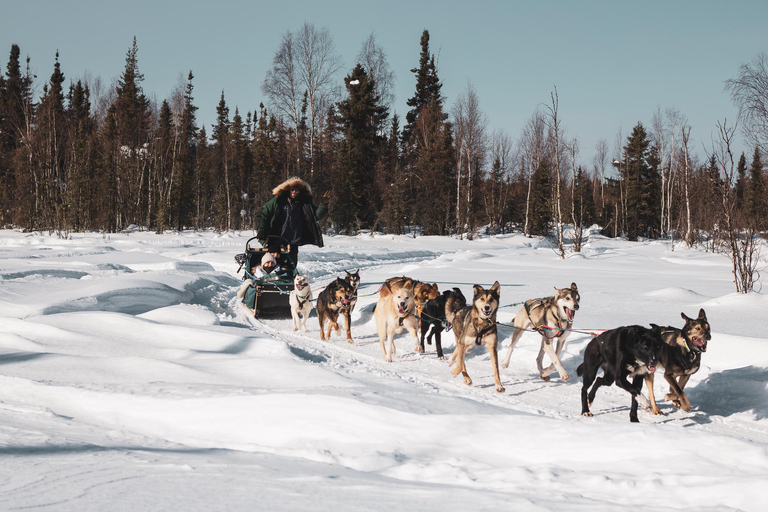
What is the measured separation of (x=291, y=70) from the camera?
89.0 ft

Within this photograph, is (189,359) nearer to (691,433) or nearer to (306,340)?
(306,340)

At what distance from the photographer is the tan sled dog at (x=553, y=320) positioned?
196 inches

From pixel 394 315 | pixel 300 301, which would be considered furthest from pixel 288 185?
pixel 394 315

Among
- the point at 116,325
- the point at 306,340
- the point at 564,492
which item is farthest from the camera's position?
the point at 306,340

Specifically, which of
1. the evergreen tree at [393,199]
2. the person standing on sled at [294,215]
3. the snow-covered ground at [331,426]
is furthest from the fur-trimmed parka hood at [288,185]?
the evergreen tree at [393,199]

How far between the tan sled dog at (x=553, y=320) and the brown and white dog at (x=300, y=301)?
296cm

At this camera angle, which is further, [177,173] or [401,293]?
[177,173]

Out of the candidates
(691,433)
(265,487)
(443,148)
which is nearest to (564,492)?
(691,433)

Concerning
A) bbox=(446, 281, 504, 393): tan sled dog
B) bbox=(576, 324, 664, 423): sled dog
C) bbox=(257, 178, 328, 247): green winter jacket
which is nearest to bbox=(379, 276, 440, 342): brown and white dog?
bbox=(446, 281, 504, 393): tan sled dog

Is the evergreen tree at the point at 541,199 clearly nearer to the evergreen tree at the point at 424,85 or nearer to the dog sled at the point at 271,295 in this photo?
the evergreen tree at the point at 424,85

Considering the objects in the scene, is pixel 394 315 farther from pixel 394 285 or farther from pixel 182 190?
pixel 182 190

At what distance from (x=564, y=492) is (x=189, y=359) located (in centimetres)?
321

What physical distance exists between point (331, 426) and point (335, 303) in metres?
3.78

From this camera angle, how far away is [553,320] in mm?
5102
